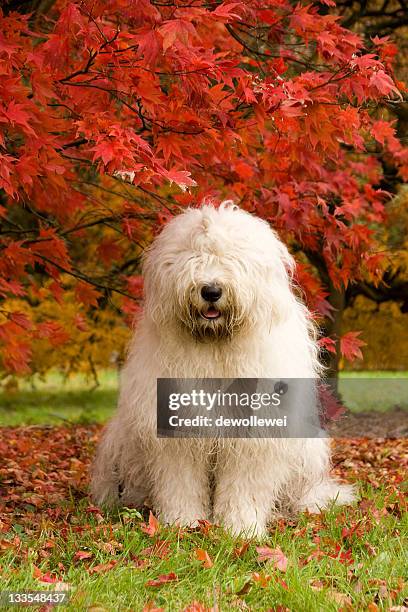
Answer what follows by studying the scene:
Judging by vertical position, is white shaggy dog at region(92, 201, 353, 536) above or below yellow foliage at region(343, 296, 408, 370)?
above

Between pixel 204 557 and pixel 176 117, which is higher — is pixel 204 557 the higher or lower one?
the lower one

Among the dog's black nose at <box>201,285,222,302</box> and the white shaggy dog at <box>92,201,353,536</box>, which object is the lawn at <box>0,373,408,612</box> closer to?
the white shaggy dog at <box>92,201,353,536</box>

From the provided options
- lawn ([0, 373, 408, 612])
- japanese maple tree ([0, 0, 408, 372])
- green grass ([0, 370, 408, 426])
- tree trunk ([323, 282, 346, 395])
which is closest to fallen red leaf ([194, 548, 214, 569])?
lawn ([0, 373, 408, 612])

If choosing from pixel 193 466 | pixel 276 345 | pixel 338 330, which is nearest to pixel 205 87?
pixel 276 345

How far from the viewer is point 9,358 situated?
19.5 feet

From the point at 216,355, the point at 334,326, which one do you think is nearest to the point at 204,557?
the point at 216,355

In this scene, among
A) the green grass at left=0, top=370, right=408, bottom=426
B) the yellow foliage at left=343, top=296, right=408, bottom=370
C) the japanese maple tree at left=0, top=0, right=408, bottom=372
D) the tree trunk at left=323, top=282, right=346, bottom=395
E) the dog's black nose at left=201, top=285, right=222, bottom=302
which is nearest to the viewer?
the dog's black nose at left=201, top=285, right=222, bottom=302

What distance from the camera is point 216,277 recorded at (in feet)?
12.2

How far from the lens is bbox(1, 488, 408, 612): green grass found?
10.3 feet

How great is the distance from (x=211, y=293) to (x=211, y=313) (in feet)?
0.35

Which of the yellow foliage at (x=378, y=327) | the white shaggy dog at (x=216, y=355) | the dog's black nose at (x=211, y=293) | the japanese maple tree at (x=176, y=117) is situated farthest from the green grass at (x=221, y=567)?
the yellow foliage at (x=378, y=327)

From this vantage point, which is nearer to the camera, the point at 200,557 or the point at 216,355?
the point at 200,557

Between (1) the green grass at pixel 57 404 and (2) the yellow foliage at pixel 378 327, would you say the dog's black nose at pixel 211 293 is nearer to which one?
(1) the green grass at pixel 57 404

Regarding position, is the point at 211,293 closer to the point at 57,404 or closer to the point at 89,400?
the point at 57,404
